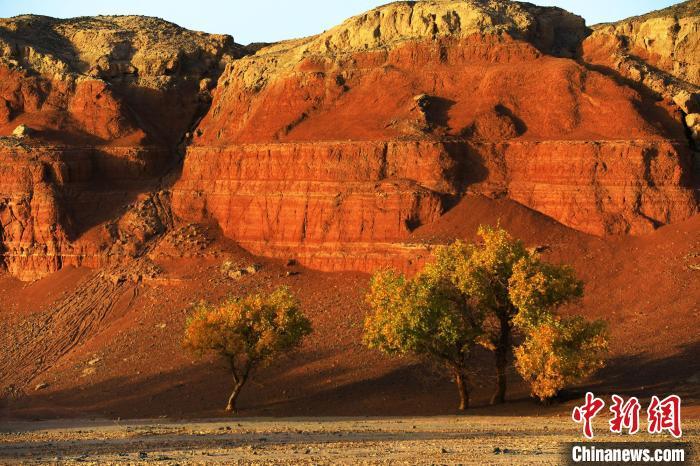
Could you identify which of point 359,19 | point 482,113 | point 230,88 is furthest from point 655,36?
point 230,88

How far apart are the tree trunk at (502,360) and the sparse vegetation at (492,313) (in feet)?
0.13

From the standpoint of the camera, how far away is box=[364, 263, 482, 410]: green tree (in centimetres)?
3984

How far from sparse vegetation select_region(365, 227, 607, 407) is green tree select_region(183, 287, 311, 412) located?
4.73 meters

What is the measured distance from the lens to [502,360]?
41.9m

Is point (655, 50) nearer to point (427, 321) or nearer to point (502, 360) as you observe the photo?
point (502, 360)

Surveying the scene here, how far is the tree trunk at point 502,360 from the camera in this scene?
41094 millimetres

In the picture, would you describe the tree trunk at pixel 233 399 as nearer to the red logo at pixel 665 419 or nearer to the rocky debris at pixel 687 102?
the red logo at pixel 665 419

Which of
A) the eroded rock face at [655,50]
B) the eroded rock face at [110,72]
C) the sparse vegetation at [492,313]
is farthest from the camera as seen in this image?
the eroded rock face at [110,72]

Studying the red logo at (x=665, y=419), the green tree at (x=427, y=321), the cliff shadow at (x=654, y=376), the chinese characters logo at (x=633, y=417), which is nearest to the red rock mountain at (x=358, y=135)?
the cliff shadow at (x=654, y=376)

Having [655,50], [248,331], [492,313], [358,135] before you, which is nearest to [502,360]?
[492,313]

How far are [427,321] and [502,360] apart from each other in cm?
419

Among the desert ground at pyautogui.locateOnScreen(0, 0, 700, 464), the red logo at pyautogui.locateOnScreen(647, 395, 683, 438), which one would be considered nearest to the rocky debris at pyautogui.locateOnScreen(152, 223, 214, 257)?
the desert ground at pyautogui.locateOnScreen(0, 0, 700, 464)

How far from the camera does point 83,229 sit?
69125 mm

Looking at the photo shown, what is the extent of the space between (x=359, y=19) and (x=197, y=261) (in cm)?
2129
